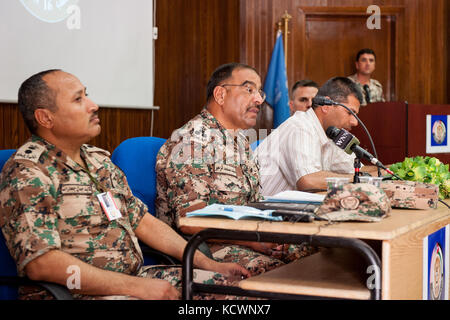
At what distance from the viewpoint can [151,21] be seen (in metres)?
4.73

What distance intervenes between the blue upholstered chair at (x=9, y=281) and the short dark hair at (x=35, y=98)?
0.41ft

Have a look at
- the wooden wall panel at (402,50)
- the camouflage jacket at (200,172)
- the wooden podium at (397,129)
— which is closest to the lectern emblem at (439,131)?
the wooden podium at (397,129)

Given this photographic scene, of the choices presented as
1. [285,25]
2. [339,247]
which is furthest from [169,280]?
[285,25]

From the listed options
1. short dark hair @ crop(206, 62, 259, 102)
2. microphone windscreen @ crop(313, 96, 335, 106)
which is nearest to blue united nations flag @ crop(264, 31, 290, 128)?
short dark hair @ crop(206, 62, 259, 102)

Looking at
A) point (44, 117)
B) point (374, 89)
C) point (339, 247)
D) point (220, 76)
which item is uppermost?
point (374, 89)

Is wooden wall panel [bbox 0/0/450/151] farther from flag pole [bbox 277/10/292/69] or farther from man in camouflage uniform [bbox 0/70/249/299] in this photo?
man in camouflage uniform [bbox 0/70/249/299]

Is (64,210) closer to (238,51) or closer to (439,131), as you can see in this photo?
(439,131)

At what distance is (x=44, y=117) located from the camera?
1.86 m

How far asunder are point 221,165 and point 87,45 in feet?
6.71

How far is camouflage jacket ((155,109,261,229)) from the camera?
2.24m

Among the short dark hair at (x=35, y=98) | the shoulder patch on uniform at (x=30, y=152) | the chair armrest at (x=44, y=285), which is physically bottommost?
the chair armrest at (x=44, y=285)

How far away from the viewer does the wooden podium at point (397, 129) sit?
3.79 m

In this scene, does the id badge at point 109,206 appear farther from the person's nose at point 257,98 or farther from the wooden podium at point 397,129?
the wooden podium at point 397,129
